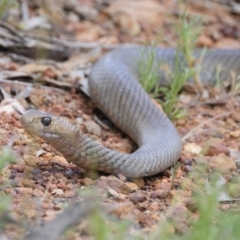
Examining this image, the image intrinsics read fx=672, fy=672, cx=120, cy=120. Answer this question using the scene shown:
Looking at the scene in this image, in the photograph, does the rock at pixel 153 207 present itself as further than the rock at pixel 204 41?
No

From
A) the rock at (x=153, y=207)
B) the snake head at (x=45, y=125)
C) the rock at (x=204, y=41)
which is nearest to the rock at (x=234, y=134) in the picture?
the snake head at (x=45, y=125)

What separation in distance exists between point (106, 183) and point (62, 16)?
3847mm

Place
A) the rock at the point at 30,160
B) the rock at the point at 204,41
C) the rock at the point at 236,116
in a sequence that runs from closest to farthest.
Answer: the rock at the point at 30,160
the rock at the point at 236,116
the rock at the point at 204,41

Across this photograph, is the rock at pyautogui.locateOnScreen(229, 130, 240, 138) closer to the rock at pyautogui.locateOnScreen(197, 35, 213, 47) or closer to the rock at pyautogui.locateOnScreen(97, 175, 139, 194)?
the rock at pyautogui.locateOnScreen(97, 175, 139, 194)

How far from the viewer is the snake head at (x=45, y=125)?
3402 millimetres

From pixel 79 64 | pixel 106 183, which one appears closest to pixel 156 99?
pixel 79 64

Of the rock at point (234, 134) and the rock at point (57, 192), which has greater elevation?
the rock at point (57, 192)

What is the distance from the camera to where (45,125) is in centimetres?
342

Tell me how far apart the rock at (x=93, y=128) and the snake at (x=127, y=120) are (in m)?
0.25

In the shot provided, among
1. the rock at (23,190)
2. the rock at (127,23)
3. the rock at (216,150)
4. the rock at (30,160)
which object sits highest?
the rock at (23,190)

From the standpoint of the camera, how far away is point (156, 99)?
5.18 meters

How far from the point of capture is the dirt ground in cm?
307

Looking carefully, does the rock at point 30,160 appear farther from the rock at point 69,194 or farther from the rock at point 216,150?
the rock at point 216,150

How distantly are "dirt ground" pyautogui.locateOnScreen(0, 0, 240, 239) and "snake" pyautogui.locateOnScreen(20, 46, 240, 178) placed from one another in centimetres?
8
